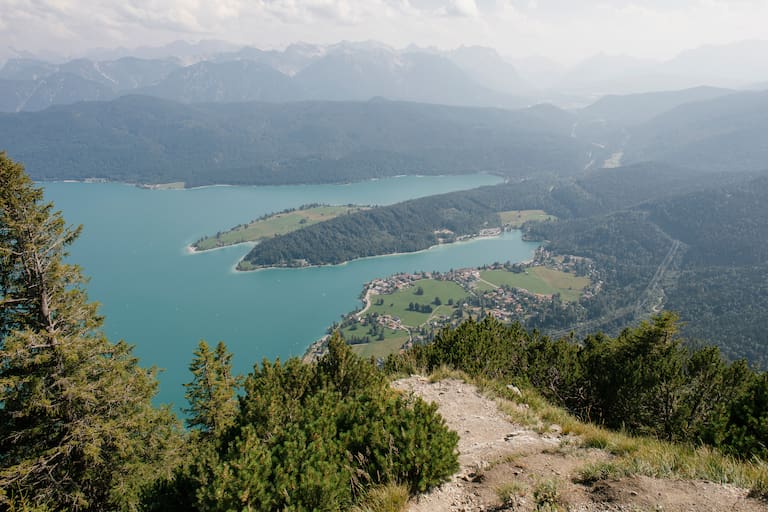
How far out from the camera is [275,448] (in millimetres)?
5449

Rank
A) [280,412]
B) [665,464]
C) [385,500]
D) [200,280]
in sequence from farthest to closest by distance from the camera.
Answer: [200,280] < [280,412] < [665,464] < [385,500]

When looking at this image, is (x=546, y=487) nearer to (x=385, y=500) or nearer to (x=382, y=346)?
(x=385, y=500)

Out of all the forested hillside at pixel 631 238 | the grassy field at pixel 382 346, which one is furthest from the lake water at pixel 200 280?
the grassy field at pixel 382 346

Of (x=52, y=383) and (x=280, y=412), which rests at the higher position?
(x=52, y=383)

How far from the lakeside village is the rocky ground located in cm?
4715

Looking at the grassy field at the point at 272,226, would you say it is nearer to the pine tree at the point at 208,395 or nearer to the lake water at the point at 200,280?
the lake water at the point at 200,280

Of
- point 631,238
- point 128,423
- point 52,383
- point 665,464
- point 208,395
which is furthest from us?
point 631,238

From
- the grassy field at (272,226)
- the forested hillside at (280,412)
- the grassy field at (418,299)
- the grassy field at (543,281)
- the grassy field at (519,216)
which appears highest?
the forested hillside at (280,412)

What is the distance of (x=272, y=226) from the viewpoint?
388 feet

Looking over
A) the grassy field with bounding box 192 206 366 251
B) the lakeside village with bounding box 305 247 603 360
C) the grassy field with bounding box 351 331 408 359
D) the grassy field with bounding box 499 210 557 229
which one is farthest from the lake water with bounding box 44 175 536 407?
the grassy field with bounding box 499 210 557 229

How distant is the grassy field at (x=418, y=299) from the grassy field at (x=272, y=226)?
155 ft

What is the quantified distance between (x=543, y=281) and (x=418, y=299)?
2761cm

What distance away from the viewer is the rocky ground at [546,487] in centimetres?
461

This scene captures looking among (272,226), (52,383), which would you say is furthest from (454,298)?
(52,383)
